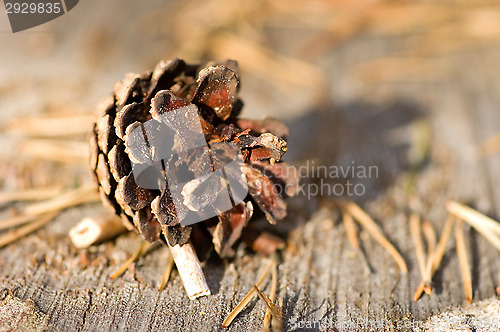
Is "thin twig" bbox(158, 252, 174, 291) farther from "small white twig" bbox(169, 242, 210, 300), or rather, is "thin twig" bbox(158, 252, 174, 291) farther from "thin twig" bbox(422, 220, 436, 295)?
"thin twig" bbox(422, 220, 436, 295)

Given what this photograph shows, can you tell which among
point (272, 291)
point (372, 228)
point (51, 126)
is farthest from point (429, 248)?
point (51, 126)

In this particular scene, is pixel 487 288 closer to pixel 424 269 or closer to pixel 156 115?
pixel 424 269

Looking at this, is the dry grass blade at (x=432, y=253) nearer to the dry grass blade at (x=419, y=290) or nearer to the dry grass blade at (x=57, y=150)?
the dry grass blade at (x=419, y=290)

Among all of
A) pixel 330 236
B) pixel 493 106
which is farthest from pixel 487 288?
pixel 493 106

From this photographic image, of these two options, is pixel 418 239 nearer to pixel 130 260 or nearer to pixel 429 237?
pixel 429 237

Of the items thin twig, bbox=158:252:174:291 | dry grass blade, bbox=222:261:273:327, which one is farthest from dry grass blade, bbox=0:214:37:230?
dry grass blade, bbox=222:261:273:327

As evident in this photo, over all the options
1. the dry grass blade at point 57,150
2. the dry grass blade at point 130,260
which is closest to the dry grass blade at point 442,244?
the dry grass blade at point 130,260
